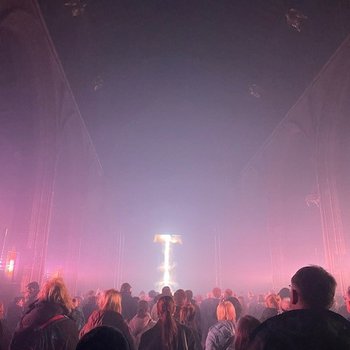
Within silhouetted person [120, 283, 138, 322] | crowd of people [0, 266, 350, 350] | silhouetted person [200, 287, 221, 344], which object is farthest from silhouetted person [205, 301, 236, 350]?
silhouetted person [120, 283, 138, 322]

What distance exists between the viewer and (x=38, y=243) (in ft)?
35.6

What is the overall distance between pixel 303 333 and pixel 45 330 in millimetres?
2183

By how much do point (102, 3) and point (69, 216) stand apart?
10.1 m

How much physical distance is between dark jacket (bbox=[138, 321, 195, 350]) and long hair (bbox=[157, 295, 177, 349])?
0.13ft

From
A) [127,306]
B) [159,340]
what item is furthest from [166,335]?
[127,306]

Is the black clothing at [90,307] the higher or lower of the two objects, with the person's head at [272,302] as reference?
lower

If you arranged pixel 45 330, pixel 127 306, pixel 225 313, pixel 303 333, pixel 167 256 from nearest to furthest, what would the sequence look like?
pixel 303 333, pixel 45 330, pixel 225 313, pixel 127 306, pixel 167 256

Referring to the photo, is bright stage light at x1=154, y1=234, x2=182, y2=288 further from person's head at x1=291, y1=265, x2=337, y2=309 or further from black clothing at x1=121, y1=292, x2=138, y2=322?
person's head at x1=291, y1=265, x2=337, y2=309

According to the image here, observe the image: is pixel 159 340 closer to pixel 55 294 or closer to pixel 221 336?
pixel 221 336

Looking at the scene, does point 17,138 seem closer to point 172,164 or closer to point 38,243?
point 38,243

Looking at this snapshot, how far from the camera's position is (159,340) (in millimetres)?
3535

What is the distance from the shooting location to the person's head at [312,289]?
5.75ft

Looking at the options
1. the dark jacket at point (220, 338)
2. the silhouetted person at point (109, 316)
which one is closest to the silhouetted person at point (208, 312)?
the dark jacket at point (220, 338)

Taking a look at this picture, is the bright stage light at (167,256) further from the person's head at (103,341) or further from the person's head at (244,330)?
the person's head at (103,341)
